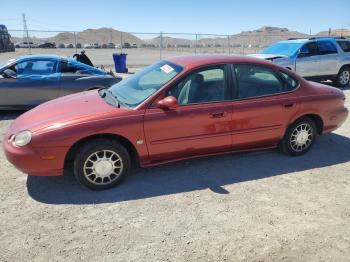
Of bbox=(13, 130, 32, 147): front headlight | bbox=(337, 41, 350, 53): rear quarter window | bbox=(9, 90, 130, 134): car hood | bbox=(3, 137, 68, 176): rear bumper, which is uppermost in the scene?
bbox=(337, 41, 350, 53): rear quarter window

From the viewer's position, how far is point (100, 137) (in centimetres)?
429

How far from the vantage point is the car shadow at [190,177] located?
4.31 metres

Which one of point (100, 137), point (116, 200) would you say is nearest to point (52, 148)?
point (100, 137)

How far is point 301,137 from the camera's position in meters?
5.44

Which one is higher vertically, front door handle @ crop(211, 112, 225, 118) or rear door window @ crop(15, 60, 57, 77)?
rear door window @ crop(15, 60, 57, 77)

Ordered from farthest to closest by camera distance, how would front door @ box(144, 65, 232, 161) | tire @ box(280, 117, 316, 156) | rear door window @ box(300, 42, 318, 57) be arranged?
rear door window @ box(300, 42, 318, 57), tire @ box(280, 117, 316, 156), front door @ box(144, 65, 232, 161)

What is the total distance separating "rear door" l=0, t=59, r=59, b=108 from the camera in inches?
311

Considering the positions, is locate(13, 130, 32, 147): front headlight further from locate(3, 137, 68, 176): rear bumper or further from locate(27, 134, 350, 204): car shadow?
locate(27, 134, 350, 204): car shadow

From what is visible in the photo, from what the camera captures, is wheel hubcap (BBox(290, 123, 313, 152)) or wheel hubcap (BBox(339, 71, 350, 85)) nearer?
wheel hubcap (BBox(290, 123, 313, 152))

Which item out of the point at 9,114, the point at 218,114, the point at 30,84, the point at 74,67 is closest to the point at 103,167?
the point at 218,114

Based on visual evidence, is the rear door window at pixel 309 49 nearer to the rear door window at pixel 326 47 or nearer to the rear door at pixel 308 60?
the rear door at pixel 308 60

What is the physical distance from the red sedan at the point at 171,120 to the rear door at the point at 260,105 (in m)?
0.01

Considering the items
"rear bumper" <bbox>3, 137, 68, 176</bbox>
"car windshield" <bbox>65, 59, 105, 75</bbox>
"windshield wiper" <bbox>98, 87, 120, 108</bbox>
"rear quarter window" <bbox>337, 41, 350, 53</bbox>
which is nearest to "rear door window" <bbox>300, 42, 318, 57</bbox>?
"rear quarter window" <bbox>337, 41, 350, 53</bbox>

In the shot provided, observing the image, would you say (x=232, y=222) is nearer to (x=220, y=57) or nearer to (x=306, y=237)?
(x=306, y=237)
